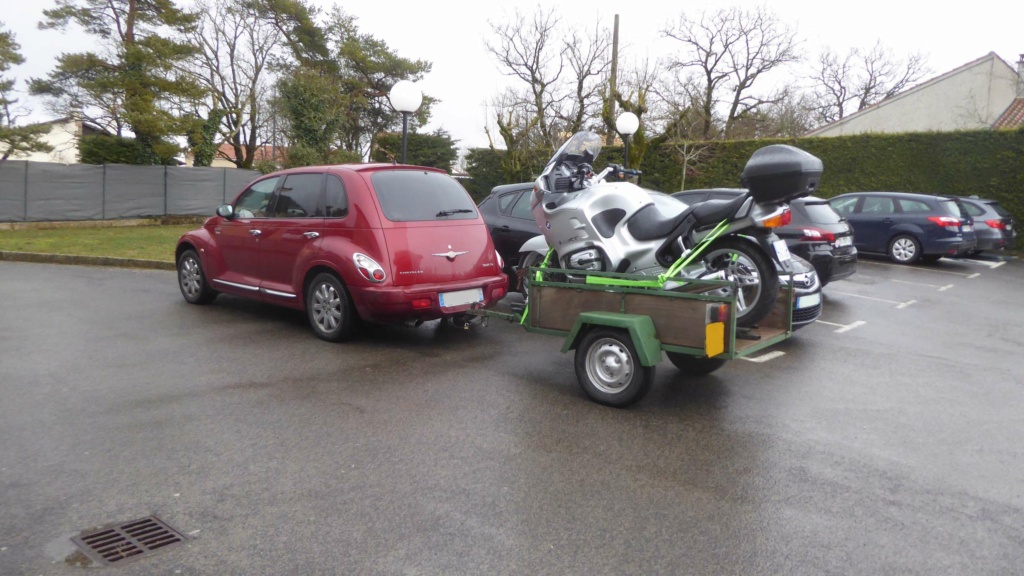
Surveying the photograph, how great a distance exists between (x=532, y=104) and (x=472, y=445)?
32468mm

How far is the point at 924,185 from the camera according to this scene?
19891mm

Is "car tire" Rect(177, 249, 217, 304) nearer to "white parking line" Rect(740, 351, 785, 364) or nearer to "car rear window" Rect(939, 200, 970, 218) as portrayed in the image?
"white parking line" Rect(740, 351, 785, 364)

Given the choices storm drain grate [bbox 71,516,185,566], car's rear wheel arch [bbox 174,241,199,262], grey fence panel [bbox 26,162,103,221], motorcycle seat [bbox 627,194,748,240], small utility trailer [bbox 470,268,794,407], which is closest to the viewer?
storm drain grate [bbox 71,516,185,566]

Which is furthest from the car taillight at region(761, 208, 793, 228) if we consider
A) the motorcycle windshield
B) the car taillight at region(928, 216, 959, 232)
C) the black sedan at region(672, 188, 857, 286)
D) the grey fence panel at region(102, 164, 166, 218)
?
the grey fence panel at region(102, 164, 166, 218)

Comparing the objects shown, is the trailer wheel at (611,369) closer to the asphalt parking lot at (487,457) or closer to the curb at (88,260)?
the asphalt parking lot at (487,457)

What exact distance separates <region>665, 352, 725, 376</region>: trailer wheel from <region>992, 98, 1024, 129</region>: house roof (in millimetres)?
25779

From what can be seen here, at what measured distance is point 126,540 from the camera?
11.0ft

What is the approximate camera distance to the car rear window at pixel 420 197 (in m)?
7.16

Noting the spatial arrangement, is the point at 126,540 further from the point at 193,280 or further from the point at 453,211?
the point at 193,280

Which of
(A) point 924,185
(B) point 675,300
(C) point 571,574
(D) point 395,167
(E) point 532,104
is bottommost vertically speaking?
(C) point 571,574

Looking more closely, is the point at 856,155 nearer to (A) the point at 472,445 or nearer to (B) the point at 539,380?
(B) the point at 539,380

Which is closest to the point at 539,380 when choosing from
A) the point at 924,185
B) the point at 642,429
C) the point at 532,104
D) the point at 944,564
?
the point at 642,429

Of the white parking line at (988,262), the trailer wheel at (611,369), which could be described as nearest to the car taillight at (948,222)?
the white parking line at (988,262)

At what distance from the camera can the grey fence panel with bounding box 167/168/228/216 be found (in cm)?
2452
